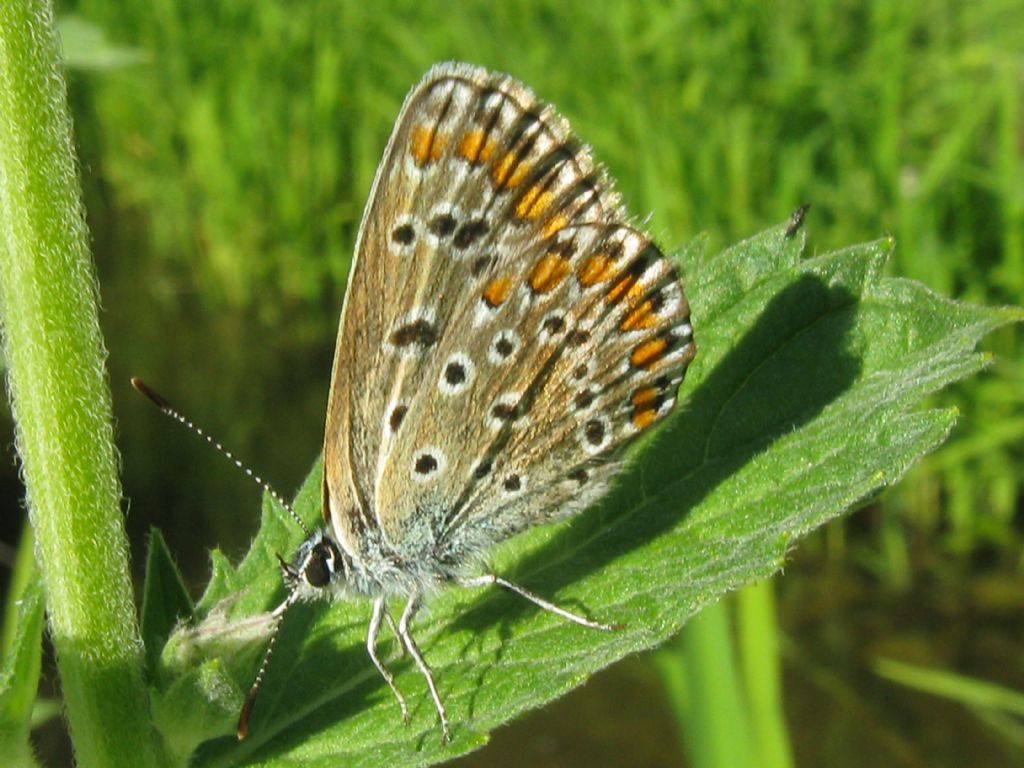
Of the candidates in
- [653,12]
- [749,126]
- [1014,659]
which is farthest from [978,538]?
[653,12]

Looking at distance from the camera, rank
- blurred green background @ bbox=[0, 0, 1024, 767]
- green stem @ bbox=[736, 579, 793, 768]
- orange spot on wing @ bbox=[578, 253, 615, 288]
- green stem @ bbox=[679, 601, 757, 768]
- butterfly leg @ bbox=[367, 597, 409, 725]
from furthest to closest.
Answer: blurred green background @ bbox=[0, 0, 1024, 767]
green stem @ bbox=[736, 579, 793, 768]
green stem @ bbox=[679, 601, 757, 768]
orange spot on wing @ bbox=[578, 253, 615, 288]
butterfly leg @ bbox=[367, 597, 409, 725]

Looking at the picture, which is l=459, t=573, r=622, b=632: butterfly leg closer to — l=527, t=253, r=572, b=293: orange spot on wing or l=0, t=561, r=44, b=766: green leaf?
l=527, t=253, r=572, b=293: orange spot on wing

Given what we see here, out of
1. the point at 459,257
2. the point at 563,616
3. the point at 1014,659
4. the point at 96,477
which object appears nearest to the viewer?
the point at 96,477

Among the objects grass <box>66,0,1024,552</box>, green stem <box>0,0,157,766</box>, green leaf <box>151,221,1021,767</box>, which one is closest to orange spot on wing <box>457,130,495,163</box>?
green leaf <box>151,221,1021,767</box>

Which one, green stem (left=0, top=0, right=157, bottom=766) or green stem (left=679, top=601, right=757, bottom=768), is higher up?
green stem (left=0, top=0, right=157, bottom=766)

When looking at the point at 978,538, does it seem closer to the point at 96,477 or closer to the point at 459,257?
the point at 459,257

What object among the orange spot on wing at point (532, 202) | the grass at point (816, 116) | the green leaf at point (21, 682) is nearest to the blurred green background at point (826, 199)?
the grass at point (816, 116)
